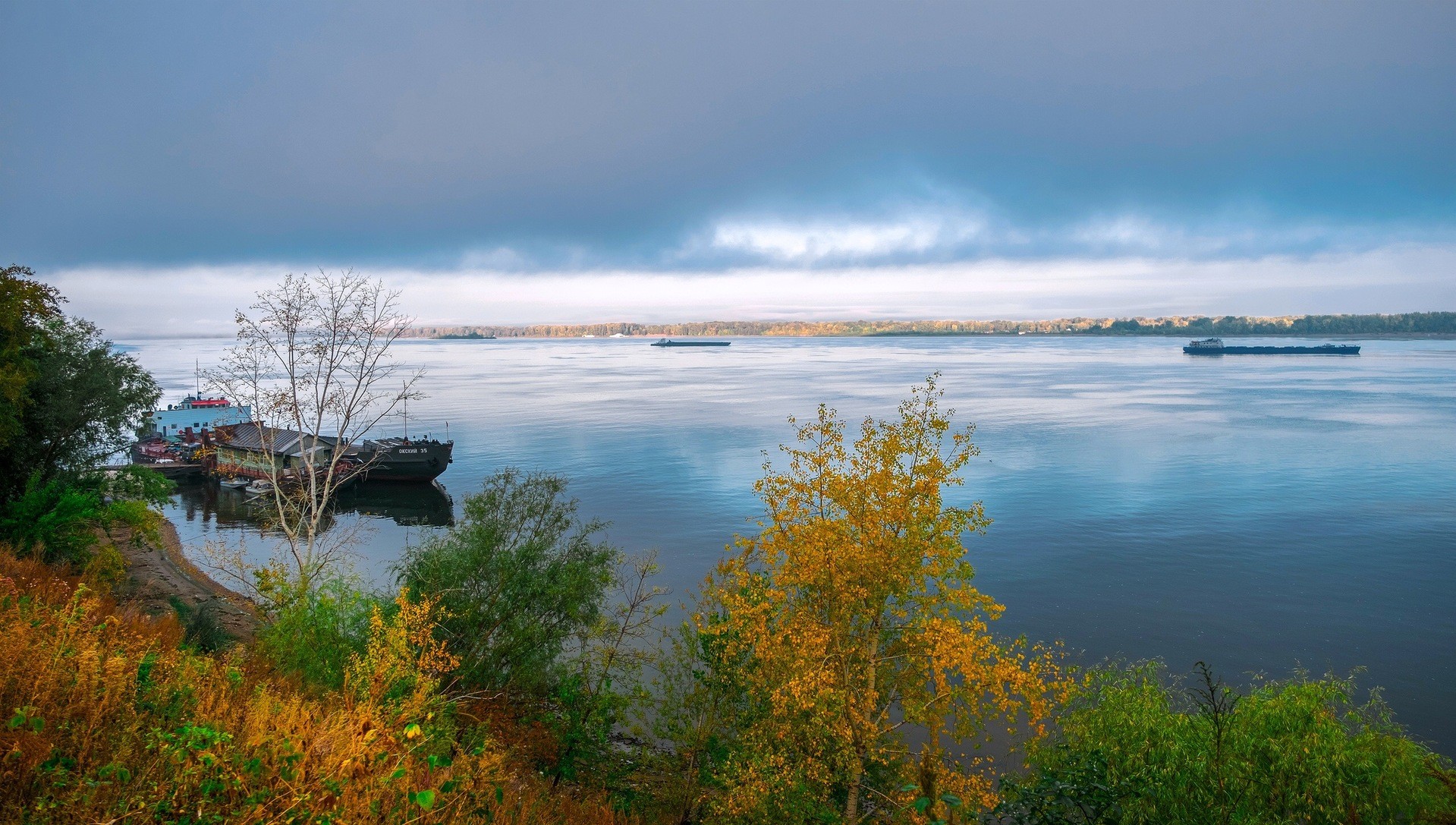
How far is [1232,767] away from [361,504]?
182 feet

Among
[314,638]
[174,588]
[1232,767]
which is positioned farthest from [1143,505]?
[174,588]

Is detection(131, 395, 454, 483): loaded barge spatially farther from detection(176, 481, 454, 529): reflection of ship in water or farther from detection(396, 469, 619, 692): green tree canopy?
detection(396, 469, 619, 692): green tree canopy

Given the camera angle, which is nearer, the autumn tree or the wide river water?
the autumn tree

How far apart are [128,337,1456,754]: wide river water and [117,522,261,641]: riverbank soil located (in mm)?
6949

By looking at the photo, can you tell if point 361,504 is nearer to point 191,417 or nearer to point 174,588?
point 174,588

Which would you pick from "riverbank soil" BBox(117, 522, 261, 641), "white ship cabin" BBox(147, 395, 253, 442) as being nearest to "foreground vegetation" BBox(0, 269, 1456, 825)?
"riverbank soil" BBox(117, 522, 261, 641)

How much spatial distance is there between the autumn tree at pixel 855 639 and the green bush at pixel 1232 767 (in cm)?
183

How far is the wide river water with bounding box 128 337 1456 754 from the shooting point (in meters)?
Result: 28.9

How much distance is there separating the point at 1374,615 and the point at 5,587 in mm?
42259

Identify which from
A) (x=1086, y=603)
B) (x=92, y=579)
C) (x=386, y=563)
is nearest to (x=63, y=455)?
(x=386, y=563)

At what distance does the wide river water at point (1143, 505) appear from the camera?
94.7 ft

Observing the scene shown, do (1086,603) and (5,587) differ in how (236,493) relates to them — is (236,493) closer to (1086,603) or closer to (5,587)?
(5,587)

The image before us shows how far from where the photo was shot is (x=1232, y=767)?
556 inches

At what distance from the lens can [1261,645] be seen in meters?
27.9
